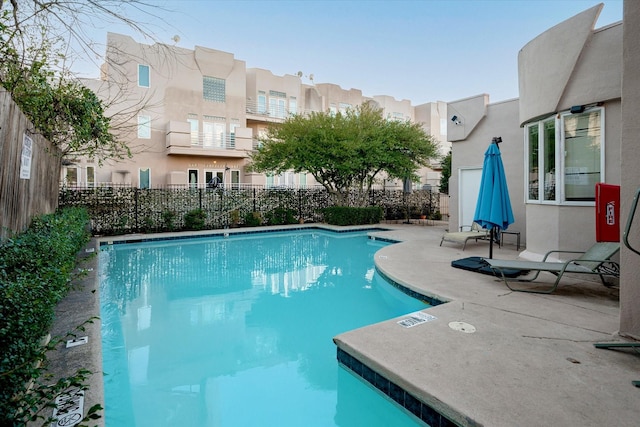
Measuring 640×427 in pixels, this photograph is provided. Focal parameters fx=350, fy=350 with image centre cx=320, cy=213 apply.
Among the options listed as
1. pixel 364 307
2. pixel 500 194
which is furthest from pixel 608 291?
pixel 364 307

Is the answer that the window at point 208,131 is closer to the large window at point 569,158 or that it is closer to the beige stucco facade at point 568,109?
the beige stucco facade at point 568,109

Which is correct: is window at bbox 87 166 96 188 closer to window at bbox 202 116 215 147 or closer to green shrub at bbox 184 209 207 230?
window at bbox 202 116 215 147

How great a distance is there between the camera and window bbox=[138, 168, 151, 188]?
21.1 m

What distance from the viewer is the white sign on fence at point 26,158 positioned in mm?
4739

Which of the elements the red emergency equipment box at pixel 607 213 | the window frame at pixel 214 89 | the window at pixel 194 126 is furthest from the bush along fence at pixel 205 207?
the red emergency equipment box at pixel 607 213

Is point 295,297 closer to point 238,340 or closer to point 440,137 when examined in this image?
point 238,340

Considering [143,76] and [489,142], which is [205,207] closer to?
[489,142]

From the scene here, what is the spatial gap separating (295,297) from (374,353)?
11.4ft

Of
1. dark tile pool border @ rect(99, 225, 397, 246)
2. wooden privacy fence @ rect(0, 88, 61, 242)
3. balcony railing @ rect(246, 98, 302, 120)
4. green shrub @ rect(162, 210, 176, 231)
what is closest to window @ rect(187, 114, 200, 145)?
balcony railing @ rect(246, 98, 302, 120)

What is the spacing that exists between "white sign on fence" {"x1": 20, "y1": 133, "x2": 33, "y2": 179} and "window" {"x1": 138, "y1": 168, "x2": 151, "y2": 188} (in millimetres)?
17119

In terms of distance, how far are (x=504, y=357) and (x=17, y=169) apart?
6057 millimetres

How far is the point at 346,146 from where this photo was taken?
48.9 feet

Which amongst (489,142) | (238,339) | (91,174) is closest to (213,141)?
(91,174)

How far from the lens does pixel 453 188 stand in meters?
12.2
